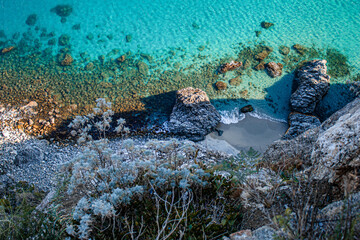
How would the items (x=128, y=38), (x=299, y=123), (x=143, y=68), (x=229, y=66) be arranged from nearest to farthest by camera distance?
(x=299, y=123) → (x=229, y=66) → (x=143, y=68) → (x=128, y=38)

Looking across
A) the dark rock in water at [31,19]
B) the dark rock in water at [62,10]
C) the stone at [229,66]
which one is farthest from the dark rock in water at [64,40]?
the stone at [229,66]

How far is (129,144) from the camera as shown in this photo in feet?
12.5

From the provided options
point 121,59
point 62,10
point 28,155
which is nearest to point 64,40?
point 62,10

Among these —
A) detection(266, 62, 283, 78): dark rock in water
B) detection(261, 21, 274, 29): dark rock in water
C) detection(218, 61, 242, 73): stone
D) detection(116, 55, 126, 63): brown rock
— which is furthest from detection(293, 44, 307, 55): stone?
detection(116, 55, 126, 63): brown rock

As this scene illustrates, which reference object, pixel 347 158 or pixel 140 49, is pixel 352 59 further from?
pixel 347 158

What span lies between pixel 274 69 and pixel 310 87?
67.3 inches

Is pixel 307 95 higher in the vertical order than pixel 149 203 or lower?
lower

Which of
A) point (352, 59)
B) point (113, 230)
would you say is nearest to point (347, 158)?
point (113, 230)

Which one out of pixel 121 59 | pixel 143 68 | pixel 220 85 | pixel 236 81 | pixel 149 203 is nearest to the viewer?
pixel 149 203

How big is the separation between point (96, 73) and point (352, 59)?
11.5 meters

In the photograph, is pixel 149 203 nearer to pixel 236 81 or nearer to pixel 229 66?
pixel 236 81

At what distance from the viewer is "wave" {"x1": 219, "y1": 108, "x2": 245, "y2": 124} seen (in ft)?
30.2

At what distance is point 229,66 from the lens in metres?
10.8

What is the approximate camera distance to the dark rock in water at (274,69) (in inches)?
416
